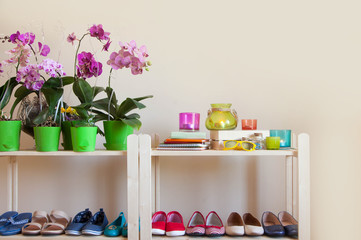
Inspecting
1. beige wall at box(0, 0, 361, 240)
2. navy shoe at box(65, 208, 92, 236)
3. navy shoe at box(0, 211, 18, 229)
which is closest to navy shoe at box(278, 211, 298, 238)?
beige wall at box(0, 0, 361, 240)

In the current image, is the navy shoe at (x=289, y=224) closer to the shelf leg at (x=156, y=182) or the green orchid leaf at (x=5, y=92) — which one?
the shelf leg at (x=156, y=182)

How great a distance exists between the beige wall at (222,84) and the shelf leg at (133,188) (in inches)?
18.5

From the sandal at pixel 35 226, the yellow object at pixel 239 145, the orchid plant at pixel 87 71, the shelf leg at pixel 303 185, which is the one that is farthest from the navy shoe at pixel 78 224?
the shelf leg at pixel 303 185

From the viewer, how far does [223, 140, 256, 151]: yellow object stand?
136 cm

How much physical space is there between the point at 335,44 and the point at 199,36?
2.51ft

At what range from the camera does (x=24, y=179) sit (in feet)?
5.94

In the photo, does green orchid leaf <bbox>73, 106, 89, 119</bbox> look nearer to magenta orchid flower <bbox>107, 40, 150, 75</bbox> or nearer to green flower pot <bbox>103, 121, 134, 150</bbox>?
green flower pot <bbox>103, 121, 134, 150</bbox>

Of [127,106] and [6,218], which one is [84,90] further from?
[6,218]

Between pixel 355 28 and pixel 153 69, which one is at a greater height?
pixel 355 28

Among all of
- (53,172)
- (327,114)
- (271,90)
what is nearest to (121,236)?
(53,172)

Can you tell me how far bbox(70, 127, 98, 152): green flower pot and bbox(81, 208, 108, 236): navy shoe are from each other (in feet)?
1.12

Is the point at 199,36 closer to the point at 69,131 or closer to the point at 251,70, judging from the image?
the point at 251,70

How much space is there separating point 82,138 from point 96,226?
1.32ft

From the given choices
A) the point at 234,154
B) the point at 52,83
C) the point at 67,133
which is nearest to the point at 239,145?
the point at 234,154
